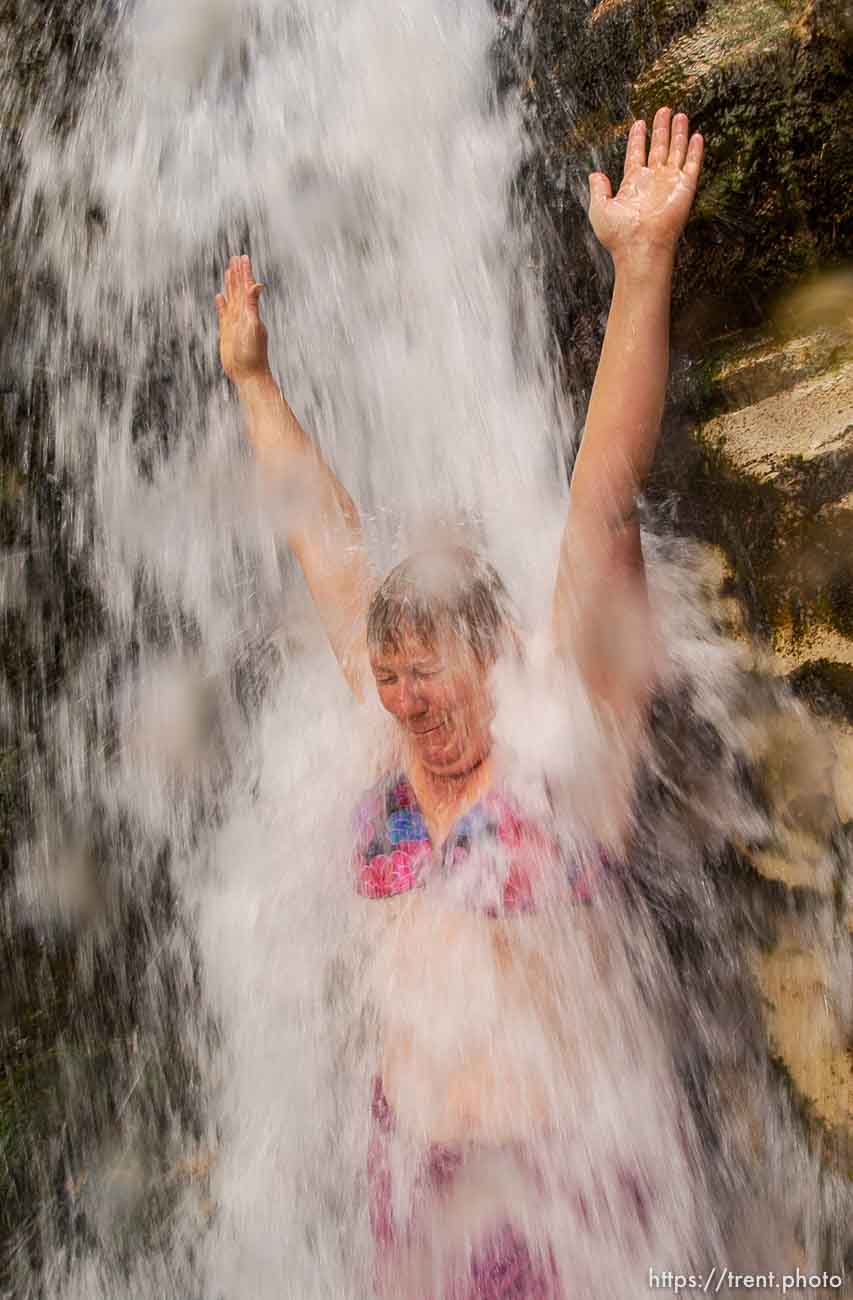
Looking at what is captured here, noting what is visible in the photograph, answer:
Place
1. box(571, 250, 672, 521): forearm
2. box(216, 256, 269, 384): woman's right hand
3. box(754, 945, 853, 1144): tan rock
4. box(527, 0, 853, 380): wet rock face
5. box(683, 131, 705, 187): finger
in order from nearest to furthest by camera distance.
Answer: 1. box(571, 250, 672, 521): forearm
2. box(683, 131, 705, 187): finger
3. box(754, 945, 853, 1144): tan rock
4. box(527, 0, 853, 380): wet rock face
5. box(216, 256, 269, 384): woman's right hand

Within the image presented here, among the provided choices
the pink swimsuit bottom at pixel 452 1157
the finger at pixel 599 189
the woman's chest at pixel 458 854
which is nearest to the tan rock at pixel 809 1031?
the pink swimsuit bottom at pixel 452 1157

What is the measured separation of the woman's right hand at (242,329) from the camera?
9.45 ft

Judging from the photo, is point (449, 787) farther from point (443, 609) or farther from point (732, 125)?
point (732, 125)

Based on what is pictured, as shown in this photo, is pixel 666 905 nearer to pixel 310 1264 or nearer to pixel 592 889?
pixel 592 889

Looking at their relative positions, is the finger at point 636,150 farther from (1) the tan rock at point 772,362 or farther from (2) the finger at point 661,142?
(1) the tan rock at point 772,362

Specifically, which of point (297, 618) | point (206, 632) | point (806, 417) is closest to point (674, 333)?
Answer: point (806, 417)

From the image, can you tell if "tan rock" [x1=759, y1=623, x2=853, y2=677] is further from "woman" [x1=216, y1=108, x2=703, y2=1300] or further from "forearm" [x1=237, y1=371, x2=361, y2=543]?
"forearm" [x1=237, y1=371, x2=361, y2=543]

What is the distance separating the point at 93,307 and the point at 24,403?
1.45 ft

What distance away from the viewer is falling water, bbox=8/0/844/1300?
2.57 meters

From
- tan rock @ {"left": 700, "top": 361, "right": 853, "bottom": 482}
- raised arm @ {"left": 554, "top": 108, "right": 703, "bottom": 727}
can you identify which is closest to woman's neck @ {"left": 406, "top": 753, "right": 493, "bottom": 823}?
raised arm @ {"left": 554, "top": 108, "right": 703, "bottom": 727}

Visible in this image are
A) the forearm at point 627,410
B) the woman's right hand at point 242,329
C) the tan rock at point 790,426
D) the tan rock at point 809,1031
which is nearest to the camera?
the forearm at point 627,410

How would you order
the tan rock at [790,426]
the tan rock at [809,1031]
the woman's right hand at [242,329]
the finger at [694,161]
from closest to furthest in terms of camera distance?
the finger at [694,161]
the tan rock at [809,1031]
the tan rock at [790,426]
the woman's right hand at [242,329]

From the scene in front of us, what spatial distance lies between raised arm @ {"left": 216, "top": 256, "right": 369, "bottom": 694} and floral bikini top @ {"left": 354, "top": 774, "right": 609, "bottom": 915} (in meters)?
0.46

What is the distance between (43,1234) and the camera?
3207mm
